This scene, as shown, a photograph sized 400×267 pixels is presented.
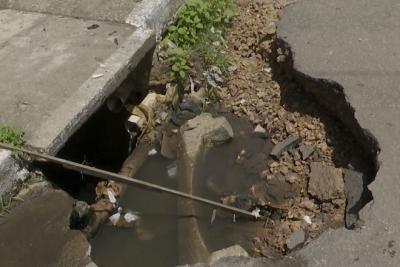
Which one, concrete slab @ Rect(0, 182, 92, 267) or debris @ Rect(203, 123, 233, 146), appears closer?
concrete slab @ Rect(0, 182, 92, 267)

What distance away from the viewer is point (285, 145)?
4102mm

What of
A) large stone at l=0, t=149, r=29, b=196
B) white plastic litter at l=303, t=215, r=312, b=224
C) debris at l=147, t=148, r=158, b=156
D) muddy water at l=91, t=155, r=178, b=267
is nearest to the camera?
large stone at l=0, t=149, r=29, b=196

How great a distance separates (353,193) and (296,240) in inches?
20.4

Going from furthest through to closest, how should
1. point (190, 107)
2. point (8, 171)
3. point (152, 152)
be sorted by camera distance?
point (190, 107)
point (152, 152)
point (8, 171)

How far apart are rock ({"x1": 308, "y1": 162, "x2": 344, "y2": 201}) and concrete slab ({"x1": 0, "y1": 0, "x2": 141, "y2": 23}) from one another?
217cm

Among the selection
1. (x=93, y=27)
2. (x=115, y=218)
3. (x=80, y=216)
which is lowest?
(x=115, y=218)

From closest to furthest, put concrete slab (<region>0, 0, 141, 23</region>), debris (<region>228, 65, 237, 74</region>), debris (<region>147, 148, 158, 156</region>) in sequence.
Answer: debris (<region>147, 148, 158, 156</region>) < concrete slab (<region>0, 0, 141, 23</region>) < debris (<region>228, 65, 237, 74</region>)

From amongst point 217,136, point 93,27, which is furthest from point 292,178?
point 93,27

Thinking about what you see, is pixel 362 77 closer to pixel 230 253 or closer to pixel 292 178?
pixel 292 178

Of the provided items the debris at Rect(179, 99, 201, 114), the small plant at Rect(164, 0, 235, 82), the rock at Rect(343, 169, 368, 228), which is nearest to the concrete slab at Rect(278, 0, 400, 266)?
the rock at Rect(343, 169, 368, 228)

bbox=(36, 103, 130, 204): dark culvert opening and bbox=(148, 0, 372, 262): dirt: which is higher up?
bbox=(148, 0, 372, 262): dirt

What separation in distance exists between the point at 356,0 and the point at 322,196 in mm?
2065

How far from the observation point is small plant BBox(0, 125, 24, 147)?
11.7ft

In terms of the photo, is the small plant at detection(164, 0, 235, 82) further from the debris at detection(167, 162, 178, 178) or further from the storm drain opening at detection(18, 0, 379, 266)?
the debris at detection(167, 162, 178, 178)
